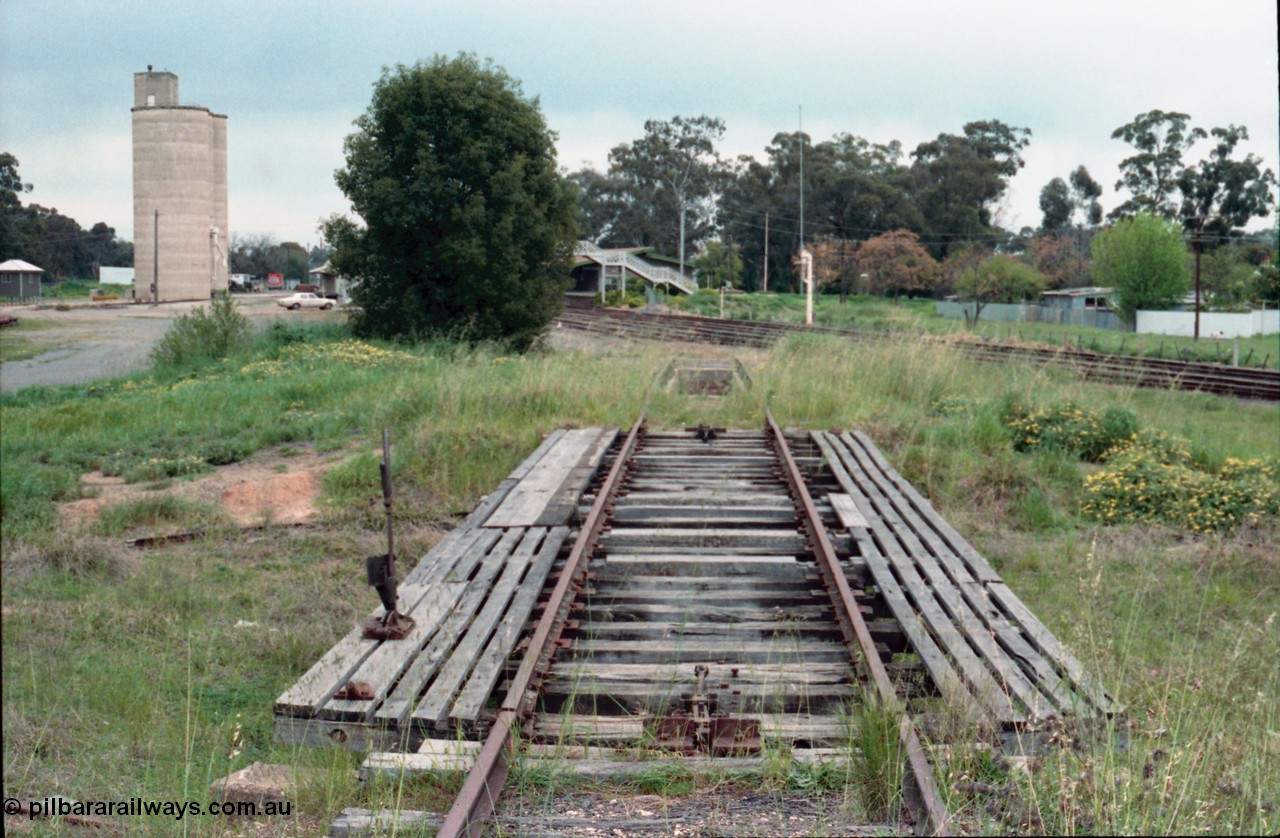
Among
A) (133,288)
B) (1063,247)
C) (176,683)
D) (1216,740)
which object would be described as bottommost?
(176,683)

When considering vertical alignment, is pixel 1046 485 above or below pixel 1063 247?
below

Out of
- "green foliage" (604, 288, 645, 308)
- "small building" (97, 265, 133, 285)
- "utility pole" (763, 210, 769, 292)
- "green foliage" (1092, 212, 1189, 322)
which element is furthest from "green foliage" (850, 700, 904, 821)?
"utility pole" (763, 210, 769, 292)

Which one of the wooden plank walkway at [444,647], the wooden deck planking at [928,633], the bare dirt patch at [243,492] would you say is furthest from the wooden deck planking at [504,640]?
the bare dirt patch at [243,492]

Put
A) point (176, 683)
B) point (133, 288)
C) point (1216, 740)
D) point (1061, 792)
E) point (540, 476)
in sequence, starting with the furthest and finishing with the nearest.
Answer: point (133, 288)
point (540, 476)
point (176, 683)
point (1216, 740)
point (1061, 792)

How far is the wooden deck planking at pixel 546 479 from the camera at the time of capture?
7.48 metres

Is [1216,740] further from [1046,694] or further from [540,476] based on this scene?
[540,476]

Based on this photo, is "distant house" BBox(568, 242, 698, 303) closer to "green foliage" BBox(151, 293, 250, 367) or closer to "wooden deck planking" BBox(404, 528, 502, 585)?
"green foliage" BBox(151, 293, 250, 367)

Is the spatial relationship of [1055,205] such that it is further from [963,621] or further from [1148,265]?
[963,621]

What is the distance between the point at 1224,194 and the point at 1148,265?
21128 millimetres

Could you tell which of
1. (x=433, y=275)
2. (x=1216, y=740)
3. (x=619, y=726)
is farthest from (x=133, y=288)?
(x=1216, y=740)

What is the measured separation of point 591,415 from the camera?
12.7 metres

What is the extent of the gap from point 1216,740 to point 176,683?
14.6ft

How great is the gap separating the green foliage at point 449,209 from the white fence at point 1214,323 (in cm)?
3578

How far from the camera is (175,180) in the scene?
13453mm
